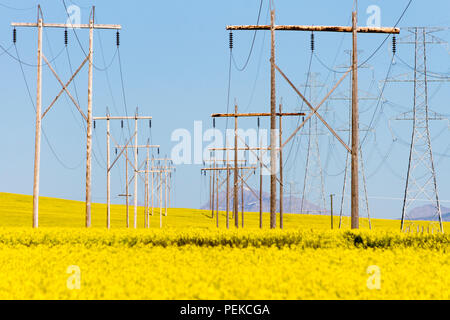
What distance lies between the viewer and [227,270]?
9.84m

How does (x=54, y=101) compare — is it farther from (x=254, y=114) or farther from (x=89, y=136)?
(x=254, y=114)

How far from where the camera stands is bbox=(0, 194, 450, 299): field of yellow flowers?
7852 mm

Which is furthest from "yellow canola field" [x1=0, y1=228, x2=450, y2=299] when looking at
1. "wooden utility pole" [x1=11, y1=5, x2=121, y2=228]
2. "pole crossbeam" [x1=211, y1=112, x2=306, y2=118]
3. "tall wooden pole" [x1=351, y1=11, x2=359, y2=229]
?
"pole crossbeam" [x1=211, y1=112, x2=306, y2=118]

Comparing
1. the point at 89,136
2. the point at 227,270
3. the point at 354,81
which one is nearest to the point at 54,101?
the point at 89,136

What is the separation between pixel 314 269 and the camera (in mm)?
10055

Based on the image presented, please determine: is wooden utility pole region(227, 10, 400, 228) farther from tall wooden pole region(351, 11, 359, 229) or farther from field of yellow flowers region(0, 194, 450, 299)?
field of yellow flowers region(0, 194, 450, 299)

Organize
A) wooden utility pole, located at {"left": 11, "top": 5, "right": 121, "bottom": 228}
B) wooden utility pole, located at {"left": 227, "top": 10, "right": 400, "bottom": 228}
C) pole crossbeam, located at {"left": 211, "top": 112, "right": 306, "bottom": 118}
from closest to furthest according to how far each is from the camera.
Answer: wooden utility pole, located at {"left": 227, "top": 10, "right": 400, "bottom": 228}
wooden utility pole, located at {"left": 11, "top": 5, "right": 121, "bottom": 228}
pole crossbeam, located at {"left": 211, "top": 112, "right": 306, "bottom": 118}

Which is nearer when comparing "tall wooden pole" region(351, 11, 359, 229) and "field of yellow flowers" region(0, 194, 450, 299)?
"field of yellow flowers" region(0, 194, 450, 299)
